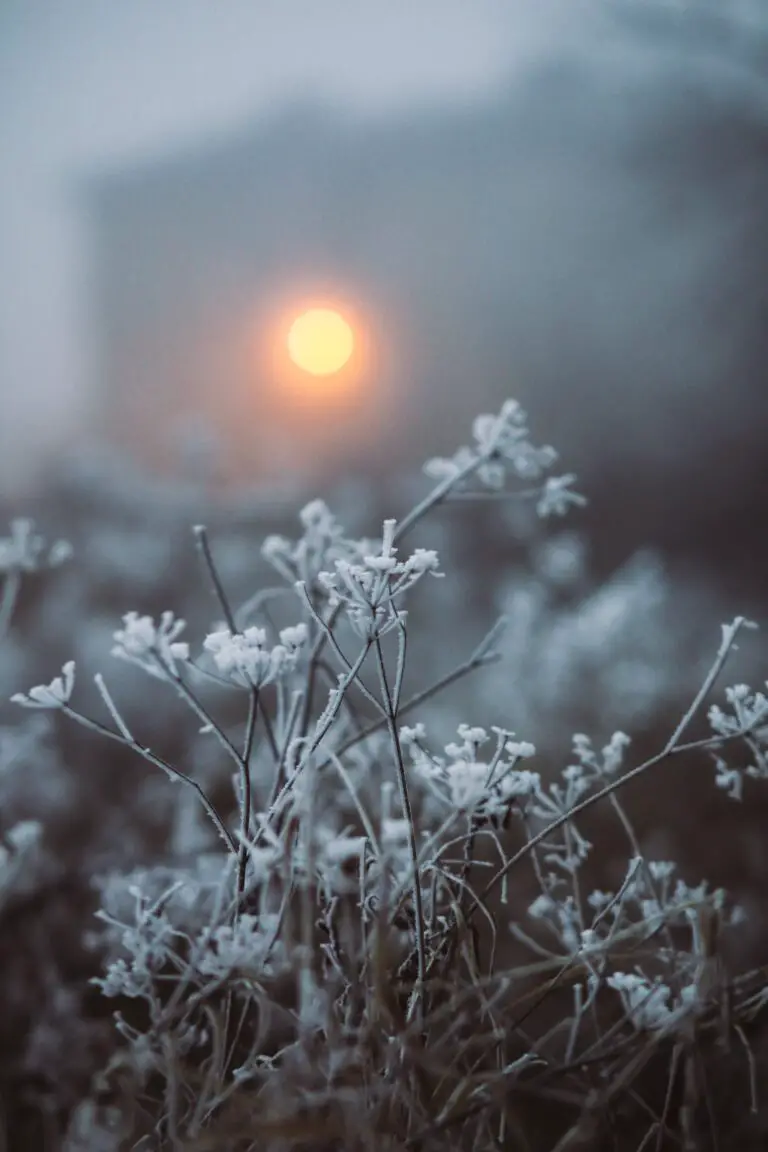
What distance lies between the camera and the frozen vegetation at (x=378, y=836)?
13.7 inches

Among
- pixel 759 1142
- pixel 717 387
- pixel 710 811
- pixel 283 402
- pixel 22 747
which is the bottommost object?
pixel 759 1142

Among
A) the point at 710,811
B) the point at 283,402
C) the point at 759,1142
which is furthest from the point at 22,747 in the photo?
the point at 283,402

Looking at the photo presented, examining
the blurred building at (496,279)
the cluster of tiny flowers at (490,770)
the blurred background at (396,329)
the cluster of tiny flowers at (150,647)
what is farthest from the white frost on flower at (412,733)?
the blurred building at (496,279)

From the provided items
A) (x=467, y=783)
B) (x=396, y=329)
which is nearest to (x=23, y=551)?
(x=467, y=783)

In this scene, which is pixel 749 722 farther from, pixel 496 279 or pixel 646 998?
pixel 496 279

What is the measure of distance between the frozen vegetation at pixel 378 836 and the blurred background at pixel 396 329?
A: 0.03ft

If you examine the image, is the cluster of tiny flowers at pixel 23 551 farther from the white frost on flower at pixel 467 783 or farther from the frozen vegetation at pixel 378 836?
the white frost on flower at pixel 467 783

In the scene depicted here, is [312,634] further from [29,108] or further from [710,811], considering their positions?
[29,108]

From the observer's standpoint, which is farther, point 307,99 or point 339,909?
point 307,99

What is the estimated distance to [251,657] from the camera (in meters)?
0.36

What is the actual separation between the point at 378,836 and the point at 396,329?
1.13 m

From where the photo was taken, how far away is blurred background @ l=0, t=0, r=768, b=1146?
123 centimetres

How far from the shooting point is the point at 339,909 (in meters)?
0.51

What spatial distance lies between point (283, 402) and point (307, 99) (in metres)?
0.48
